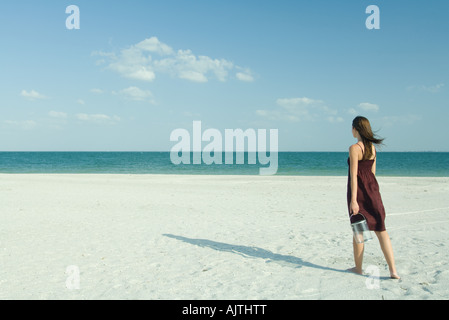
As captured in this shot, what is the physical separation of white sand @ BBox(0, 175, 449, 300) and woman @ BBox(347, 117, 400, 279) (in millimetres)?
614

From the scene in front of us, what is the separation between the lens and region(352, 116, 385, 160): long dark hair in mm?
4359

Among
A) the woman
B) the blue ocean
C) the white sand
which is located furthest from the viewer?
the blue ocean

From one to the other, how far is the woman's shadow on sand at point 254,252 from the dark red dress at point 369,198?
0.91 metres

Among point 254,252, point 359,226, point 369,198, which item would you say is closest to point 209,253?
point 254,252

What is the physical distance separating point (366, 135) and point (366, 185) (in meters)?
0.64

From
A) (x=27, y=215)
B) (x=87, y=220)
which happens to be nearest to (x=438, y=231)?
(x=87, y=220)

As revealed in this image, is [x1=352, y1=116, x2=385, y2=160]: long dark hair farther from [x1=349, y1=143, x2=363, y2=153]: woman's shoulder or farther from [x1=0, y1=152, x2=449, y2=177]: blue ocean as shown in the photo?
[x1=0, y1=152, x2=449, y2=177]: blue ocean

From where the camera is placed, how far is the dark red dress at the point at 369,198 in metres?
4.42

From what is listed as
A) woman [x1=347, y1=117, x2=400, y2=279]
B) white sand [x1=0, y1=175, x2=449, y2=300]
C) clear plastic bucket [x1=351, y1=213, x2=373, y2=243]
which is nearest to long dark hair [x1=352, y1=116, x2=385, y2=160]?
woman [x1=347, y1=117, x2=400, y2=279]

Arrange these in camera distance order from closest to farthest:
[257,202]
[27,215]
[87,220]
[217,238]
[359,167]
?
[359,167] < [217,238] < [87,220] < [27,215] < [257,202]

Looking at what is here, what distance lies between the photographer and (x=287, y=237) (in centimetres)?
705
